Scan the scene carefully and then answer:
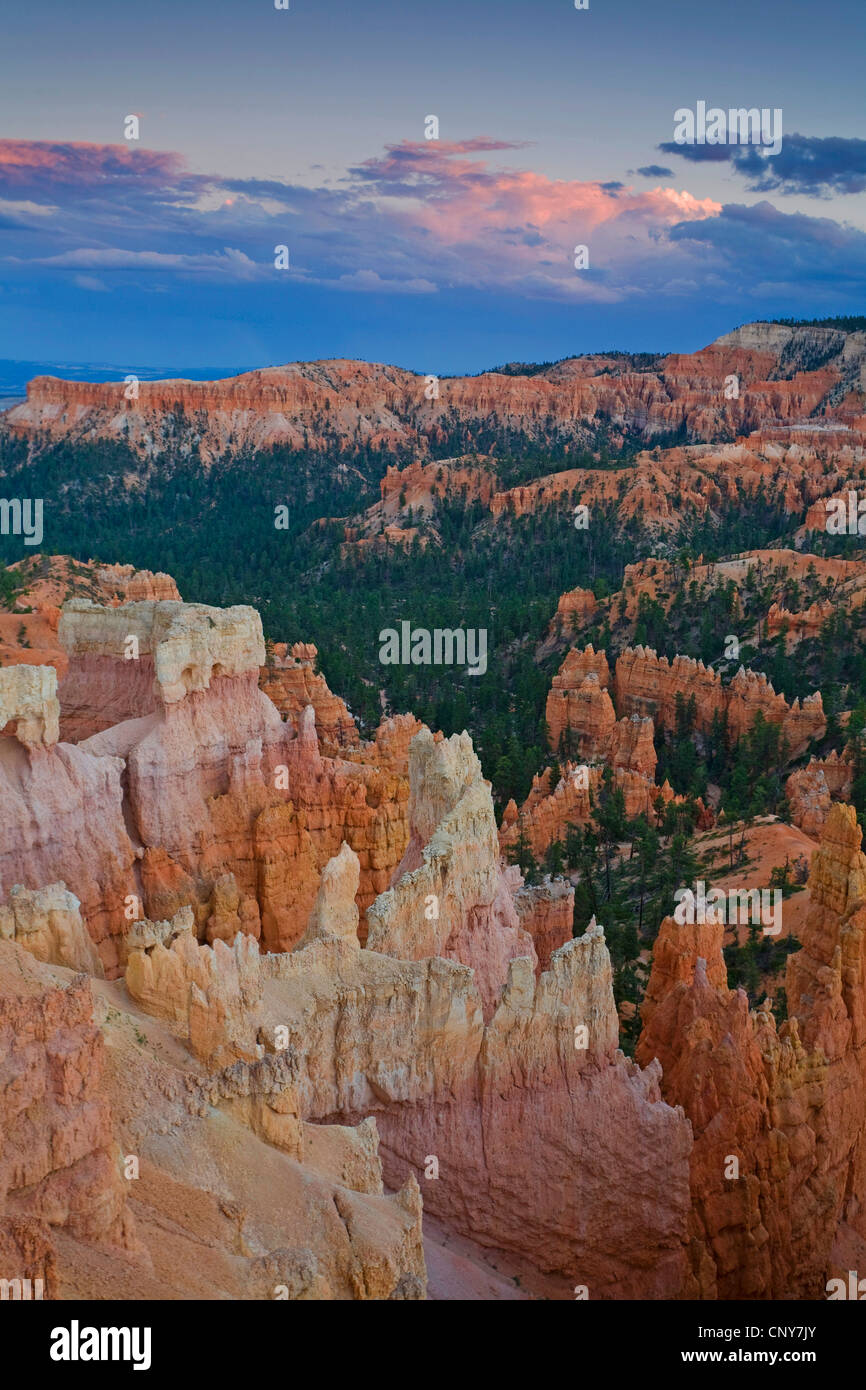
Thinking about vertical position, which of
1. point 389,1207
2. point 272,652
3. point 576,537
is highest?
point 576,537

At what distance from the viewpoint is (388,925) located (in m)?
17.8

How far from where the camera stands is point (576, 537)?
381ft

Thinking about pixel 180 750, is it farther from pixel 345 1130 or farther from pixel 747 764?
pixel 747 764

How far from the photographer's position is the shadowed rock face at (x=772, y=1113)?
63.3 ft

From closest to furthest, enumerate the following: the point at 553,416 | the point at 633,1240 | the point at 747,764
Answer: the point at 633,1240 < the point at 747,764 < the point at 553,416

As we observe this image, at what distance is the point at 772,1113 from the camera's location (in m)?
20.3

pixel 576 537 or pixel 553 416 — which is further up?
pixel 553 416

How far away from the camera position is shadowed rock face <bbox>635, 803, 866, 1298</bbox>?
19281 millimetres

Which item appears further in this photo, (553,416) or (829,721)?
(553,416)

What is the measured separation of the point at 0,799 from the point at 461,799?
24.3 feet
